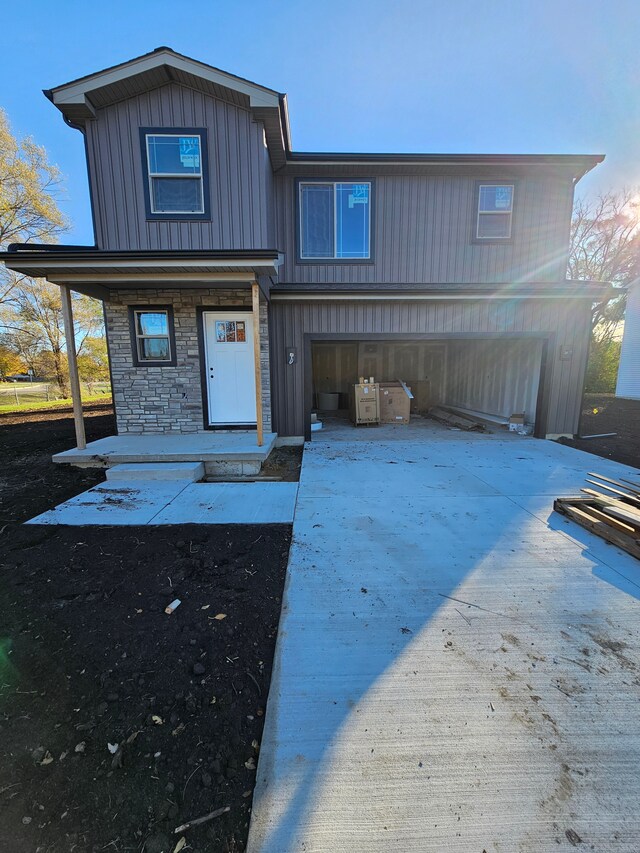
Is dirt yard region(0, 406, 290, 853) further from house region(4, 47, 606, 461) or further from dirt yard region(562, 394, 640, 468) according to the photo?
dirt yard region(562, 394, 640, 468)

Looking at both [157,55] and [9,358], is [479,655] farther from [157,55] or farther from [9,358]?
[9,358]

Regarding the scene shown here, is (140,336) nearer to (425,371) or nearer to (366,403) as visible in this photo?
(366,403)

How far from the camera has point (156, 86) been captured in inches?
228

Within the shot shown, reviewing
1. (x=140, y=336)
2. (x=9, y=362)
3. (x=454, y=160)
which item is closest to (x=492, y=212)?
(x=454, y=160)

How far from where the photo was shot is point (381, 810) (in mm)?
1312

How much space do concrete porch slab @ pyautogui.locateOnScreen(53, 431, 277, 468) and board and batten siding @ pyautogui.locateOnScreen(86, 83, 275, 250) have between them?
3.29 m

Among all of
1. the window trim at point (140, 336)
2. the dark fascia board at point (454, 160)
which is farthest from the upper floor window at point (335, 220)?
the window trim at point (140, 336)

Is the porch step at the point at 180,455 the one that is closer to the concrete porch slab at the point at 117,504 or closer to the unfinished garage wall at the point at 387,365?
the concrete porch slab at the point at 117,504

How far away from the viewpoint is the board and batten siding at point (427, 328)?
23.4ft

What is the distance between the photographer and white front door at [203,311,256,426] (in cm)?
666

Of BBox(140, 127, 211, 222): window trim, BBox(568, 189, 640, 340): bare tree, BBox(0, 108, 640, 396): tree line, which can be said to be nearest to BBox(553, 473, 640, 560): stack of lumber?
BBox(140, 127, 211, 222): window trim

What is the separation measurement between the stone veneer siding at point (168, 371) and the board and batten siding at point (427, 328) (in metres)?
0.56

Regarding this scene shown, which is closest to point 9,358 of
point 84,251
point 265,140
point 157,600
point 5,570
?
point 84,251

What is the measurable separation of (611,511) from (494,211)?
644 centimetres
